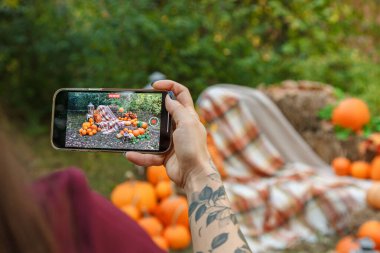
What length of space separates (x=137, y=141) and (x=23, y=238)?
0.65 meters

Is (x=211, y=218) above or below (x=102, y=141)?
below

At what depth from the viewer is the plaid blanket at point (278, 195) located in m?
3.52

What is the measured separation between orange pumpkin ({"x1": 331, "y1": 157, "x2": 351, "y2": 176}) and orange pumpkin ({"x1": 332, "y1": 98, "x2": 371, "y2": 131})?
226 mm

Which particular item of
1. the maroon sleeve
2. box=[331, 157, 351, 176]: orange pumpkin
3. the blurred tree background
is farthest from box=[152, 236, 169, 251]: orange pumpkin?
the maroon sleeve

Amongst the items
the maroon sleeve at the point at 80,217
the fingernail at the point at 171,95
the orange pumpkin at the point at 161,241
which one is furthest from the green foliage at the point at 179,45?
the maroon sleeve at the point at 80,217

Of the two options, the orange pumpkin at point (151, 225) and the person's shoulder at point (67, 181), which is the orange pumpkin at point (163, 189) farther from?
the person's shoulder at point (67, 181)

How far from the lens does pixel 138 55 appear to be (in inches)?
207

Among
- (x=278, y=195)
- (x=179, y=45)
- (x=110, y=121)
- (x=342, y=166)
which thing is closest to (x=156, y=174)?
(x=278, y=195)

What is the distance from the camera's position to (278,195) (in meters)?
3.62

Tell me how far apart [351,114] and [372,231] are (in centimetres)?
103

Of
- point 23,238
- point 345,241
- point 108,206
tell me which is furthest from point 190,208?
point 345,241

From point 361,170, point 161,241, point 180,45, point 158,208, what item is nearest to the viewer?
point 161,241

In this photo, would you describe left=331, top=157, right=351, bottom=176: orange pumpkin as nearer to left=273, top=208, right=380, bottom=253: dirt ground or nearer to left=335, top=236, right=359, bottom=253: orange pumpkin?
left=273, top=208, right=380, bottom=253: dirt ground

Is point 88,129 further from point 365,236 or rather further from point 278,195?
point 278,195
